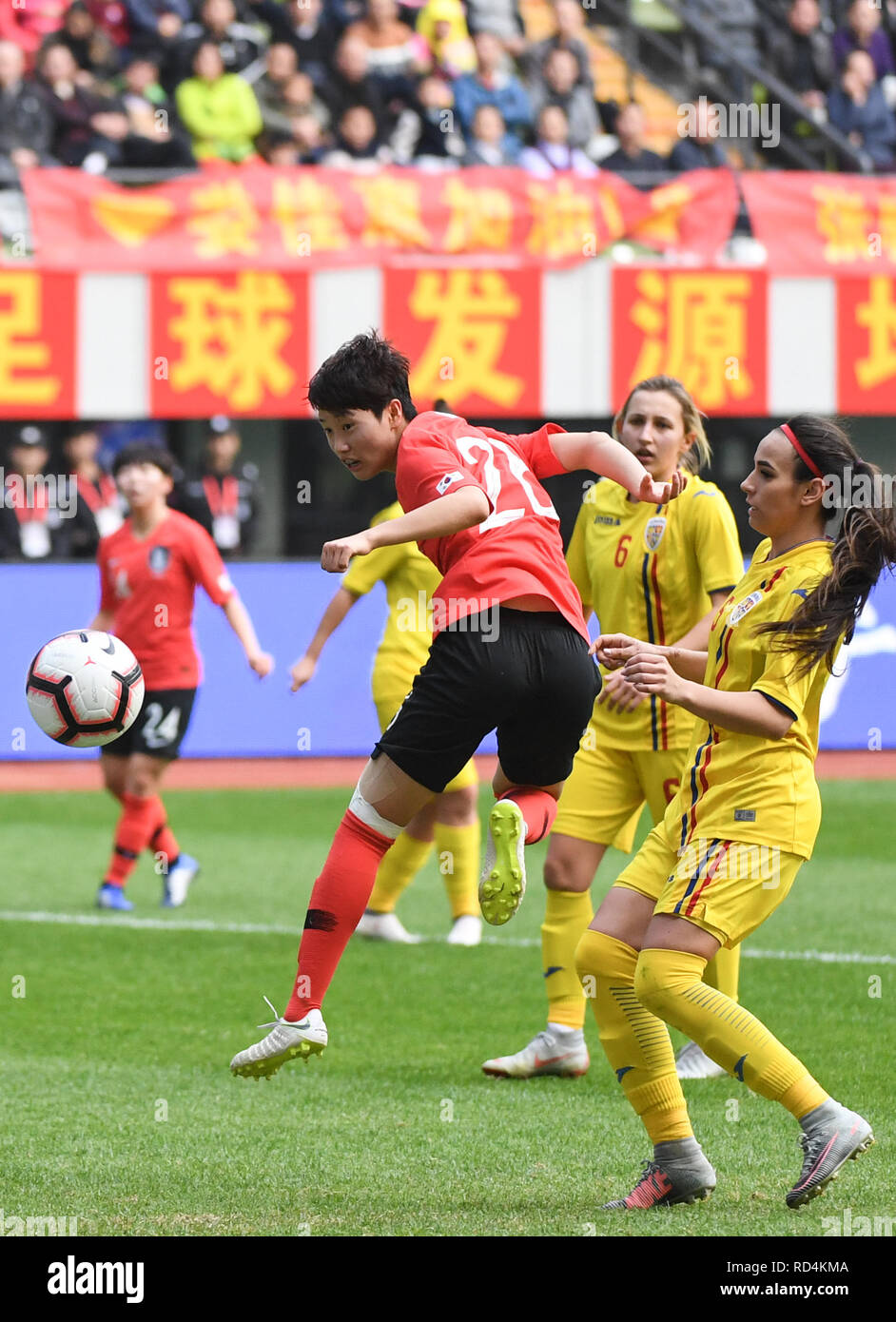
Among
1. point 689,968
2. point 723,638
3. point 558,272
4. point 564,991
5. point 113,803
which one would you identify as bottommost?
point 113,803

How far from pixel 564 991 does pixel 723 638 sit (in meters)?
2.11

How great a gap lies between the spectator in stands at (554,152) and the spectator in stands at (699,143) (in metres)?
0.83

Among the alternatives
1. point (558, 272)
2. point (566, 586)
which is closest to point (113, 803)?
point (558, 272)

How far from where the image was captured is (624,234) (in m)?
16.1

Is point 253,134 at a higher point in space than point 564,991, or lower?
higher

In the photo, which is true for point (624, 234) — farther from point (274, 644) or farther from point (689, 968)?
point (689, 968)

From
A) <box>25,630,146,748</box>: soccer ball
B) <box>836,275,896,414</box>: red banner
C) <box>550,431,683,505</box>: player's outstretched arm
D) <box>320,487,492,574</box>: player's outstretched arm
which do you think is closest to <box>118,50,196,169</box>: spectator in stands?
<box>836,275,896,414</box>: red banner

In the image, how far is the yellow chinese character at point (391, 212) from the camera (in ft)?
51.4

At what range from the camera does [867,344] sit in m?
16.8

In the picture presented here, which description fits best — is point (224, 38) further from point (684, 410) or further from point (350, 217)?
point (684, 410)

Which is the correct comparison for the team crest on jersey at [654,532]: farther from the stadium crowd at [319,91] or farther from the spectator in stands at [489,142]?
the spectator in stands at [489,142]

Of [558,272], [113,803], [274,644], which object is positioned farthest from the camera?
[558,272]

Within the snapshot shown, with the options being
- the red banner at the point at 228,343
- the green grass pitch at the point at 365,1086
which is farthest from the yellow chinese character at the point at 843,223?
the green grass pitch at the point at 365,1086

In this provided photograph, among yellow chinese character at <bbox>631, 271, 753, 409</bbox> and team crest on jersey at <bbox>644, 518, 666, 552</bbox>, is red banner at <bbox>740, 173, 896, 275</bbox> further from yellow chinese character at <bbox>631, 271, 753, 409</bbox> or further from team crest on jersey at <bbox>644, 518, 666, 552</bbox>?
team crest on jersey at <bbox>644, 518, 666, 552</bbox>
